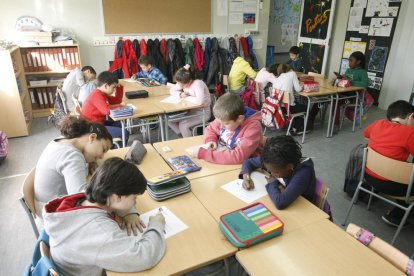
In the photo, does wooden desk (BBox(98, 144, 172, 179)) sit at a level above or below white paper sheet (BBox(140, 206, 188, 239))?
above

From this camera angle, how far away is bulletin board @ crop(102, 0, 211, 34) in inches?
219

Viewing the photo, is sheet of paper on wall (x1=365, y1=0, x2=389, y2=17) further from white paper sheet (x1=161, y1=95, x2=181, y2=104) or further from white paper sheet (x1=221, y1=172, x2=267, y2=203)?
white paper sheet (x1=221, y1=172, x2=267, y2=203)

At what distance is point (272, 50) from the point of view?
796 centimetres

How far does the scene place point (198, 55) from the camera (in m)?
6.23

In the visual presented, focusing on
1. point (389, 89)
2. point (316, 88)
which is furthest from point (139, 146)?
point (389, 89)

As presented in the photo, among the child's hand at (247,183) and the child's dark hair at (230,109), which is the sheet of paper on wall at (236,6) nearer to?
the child's dark hair at (230,109)

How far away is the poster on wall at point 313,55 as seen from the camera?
6867mm

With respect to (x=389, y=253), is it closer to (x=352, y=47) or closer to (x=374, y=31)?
(x=374, y=31)

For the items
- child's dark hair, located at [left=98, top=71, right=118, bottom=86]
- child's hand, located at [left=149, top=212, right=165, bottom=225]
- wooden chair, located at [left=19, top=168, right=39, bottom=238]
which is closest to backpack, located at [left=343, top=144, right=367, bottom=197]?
child's hand, located at [left=149, top=212, right=165, bottom=225]

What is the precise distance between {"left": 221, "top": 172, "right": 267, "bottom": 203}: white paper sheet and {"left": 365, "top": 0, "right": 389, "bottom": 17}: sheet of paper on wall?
17.0 feet

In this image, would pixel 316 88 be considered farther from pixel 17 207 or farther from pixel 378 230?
pixel 17 207

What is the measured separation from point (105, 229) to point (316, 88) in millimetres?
3859

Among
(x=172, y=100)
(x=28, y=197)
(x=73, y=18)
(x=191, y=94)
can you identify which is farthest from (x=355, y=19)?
(x=28, y=197)

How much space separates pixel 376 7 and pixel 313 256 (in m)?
5.84
